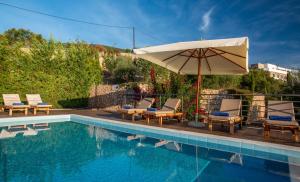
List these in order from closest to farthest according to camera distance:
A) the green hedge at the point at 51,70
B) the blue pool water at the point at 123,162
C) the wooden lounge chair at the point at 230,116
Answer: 1. the blue pool water at the point at 123,162
2. the wooden lounge chair at the point at 230,116
3. the green hedge at the point at 51,70

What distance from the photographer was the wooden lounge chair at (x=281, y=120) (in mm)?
5898

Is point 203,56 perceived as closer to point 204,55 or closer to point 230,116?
point 204,55

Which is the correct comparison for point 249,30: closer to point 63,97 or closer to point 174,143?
point 63,97

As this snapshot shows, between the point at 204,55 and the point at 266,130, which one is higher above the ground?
the point at 204,55

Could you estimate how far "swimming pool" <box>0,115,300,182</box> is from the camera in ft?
14.7

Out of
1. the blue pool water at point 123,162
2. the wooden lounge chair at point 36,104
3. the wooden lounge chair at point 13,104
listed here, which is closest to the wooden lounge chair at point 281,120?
the blue pool water at point 123,162

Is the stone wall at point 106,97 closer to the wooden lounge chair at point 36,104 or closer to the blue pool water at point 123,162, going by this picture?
the wooden lounge chair at point 36,104

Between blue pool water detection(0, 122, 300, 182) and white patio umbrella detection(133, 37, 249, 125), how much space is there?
2677 millimetres

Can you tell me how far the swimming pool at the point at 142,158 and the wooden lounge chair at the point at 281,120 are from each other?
0.83m

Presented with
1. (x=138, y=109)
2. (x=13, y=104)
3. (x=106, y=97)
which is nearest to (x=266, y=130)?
(x=138, y=109)

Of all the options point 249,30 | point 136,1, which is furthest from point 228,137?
point 249,30

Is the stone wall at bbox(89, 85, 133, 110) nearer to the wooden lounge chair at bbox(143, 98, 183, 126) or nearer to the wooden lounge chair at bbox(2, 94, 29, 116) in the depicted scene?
the wooden lounge chair at bbox(2, 94, 29, 116)

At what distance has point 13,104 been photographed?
36.5 ft

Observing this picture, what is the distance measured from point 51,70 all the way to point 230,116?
37.7 feet
